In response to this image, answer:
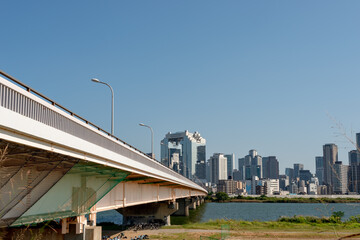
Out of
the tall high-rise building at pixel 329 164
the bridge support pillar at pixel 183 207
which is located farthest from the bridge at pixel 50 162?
the bridge support pillar at pixel 183 207

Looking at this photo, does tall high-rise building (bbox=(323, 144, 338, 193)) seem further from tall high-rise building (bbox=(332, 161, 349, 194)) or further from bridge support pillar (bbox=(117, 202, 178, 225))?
bridge support pillar (bbox=(117, 202, 178, 225))

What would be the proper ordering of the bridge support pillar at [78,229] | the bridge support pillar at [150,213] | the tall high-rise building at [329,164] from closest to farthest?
the tall high-rise building at [329,164] → the bridge support pillar at [78,229] → the bridge support pillar at [150,213]

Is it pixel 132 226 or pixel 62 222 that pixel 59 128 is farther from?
pixel 132 226

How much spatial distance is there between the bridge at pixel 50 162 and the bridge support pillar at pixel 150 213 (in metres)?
27.7

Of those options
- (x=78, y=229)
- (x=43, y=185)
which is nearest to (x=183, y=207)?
(x=78, y=229)

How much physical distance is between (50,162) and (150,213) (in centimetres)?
3888

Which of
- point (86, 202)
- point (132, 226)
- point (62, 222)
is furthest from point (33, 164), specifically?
point (132, 226)

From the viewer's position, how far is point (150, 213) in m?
50.9

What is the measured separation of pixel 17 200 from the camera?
11.9m

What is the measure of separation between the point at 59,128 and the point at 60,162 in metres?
1.59

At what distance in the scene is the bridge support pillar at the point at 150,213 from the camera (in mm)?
49875

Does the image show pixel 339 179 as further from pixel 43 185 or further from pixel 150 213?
pixel 150 213

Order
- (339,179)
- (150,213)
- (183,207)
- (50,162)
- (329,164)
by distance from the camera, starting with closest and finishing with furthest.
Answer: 1. (339,179)
2. (329,164)
3. (50,162)
4. (150,213)
5. (183,207)

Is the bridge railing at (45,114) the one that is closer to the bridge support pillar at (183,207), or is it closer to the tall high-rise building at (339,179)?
the tall high-rise building at (339,179)
